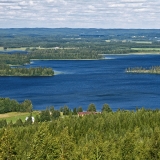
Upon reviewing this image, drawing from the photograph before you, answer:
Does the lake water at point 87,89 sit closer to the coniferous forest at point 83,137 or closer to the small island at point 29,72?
the small island at point 29,72

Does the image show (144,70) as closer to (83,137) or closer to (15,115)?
(15,115)

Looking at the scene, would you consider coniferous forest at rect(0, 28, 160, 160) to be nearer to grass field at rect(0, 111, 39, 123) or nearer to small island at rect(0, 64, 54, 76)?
grass field at rect(0, 111, 39, 123)

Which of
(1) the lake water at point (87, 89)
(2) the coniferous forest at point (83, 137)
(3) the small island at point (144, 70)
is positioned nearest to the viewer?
(2) the coniferous forest at point (83, 137)

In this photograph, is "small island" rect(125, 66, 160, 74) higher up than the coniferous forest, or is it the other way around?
the coniferous forest

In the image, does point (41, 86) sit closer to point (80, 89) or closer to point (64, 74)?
point (80, 89)

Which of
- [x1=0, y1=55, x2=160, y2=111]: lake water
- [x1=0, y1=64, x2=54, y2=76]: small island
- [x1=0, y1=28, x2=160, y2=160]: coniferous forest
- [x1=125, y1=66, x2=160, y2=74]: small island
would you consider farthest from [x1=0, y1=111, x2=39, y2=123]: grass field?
[x1=125, y1=66, x2=160, y2=74]: small island

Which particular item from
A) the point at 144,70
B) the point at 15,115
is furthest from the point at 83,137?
the point at 144,70

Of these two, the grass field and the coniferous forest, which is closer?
the coniferous forest

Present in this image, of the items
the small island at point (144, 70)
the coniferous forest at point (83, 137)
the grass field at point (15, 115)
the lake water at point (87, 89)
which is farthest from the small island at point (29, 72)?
the grass field at point (15, 115)
